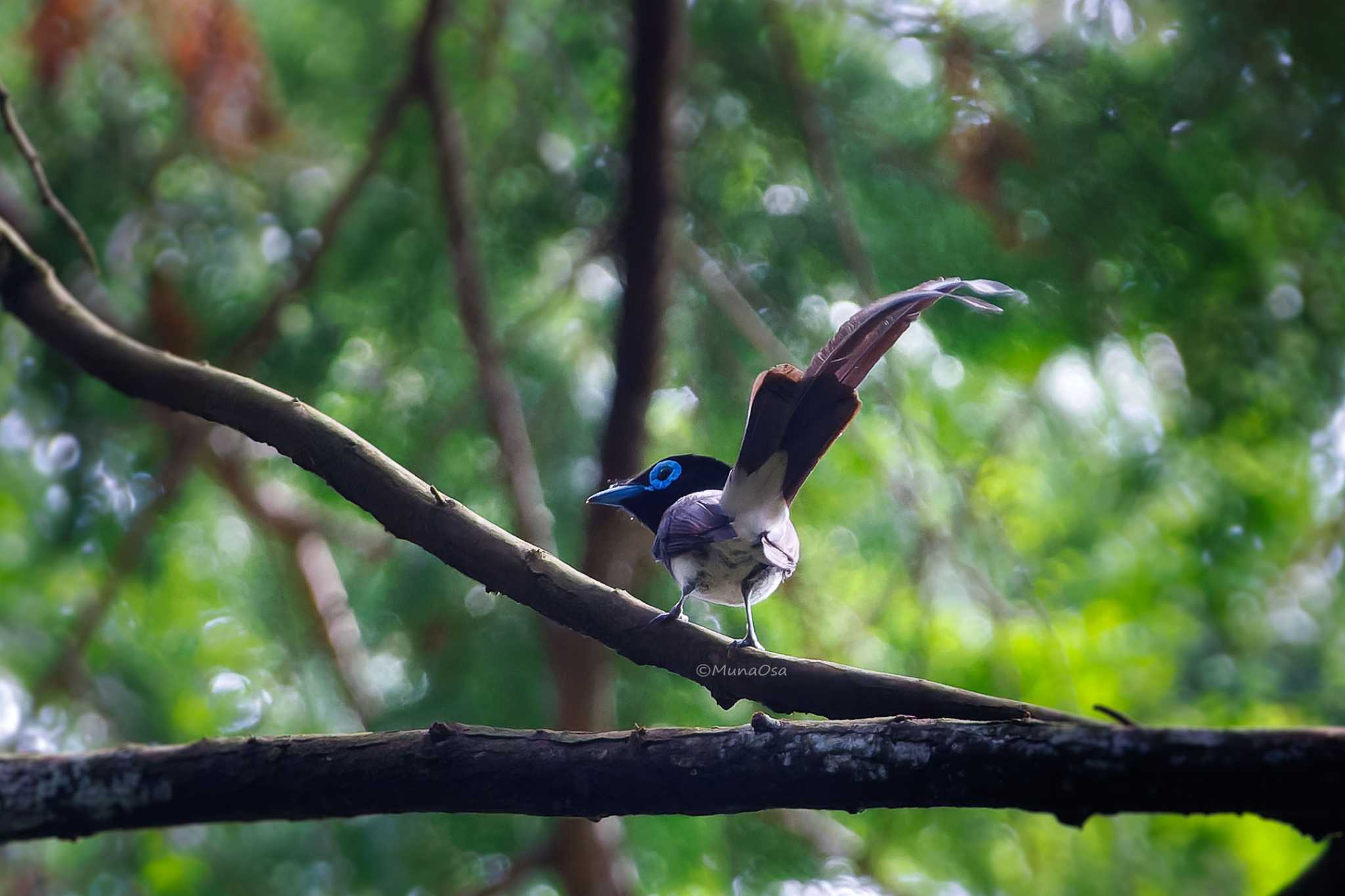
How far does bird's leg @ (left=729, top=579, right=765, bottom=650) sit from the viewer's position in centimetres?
184

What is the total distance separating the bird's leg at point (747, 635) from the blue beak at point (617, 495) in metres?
0.40

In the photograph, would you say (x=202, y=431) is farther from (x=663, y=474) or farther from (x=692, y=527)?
(x=692, y=527)

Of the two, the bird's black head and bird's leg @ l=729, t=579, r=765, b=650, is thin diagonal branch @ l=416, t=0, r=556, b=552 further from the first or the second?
bird's leg @ l=729, t=579, r=765, b=650

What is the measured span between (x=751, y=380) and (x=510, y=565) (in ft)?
5.70

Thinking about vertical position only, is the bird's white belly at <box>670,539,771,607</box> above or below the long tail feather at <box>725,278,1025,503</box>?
below

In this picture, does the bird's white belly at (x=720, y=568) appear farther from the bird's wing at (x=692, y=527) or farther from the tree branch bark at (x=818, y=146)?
the tree branch bark at (x=818, y=146)

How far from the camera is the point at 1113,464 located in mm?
3713

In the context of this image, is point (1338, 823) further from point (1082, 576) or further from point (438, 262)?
point (438, 262)

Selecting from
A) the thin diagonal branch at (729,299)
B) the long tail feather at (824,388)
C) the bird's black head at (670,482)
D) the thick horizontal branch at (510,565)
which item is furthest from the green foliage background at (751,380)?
the thick horizontal branch at (510,565)

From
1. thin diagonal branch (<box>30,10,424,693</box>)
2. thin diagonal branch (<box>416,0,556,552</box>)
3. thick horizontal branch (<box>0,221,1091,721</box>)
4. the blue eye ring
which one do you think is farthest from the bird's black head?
thin diagonal branch (<box>30,10,424,693</box>)

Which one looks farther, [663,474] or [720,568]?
[663,474]

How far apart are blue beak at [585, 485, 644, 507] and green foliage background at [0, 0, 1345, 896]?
1.59 feet

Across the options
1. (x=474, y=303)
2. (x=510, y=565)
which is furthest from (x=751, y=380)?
(x=510, y=565)

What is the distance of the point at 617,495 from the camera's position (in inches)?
103
